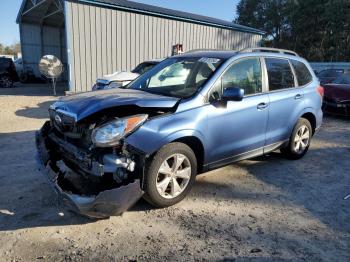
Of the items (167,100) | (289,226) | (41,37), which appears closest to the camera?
(289,226)

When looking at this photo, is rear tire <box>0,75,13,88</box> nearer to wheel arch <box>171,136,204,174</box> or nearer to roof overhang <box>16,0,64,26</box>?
roof overhang <box>16,0,64,26</box>

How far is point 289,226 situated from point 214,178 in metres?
1.53

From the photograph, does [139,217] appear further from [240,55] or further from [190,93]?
[240,55]

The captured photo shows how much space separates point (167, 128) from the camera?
150 inches

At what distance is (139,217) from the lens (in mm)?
3869

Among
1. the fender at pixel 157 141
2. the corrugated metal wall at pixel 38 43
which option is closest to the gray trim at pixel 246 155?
the fender at pixel 157 141

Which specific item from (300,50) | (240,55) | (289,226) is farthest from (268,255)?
(300,50)

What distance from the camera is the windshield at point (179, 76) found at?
4527 mm

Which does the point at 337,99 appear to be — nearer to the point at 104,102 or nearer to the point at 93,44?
the point at 104,102

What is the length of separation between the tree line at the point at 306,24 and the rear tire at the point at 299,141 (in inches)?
1352

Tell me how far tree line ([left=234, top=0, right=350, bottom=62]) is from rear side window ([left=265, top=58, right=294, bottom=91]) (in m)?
34.5

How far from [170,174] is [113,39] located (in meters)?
12.3

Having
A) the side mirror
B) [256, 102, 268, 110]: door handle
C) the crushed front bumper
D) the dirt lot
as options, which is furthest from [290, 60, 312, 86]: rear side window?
the crushed front bumper

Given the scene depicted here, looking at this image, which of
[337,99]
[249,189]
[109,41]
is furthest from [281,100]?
[109,41]
